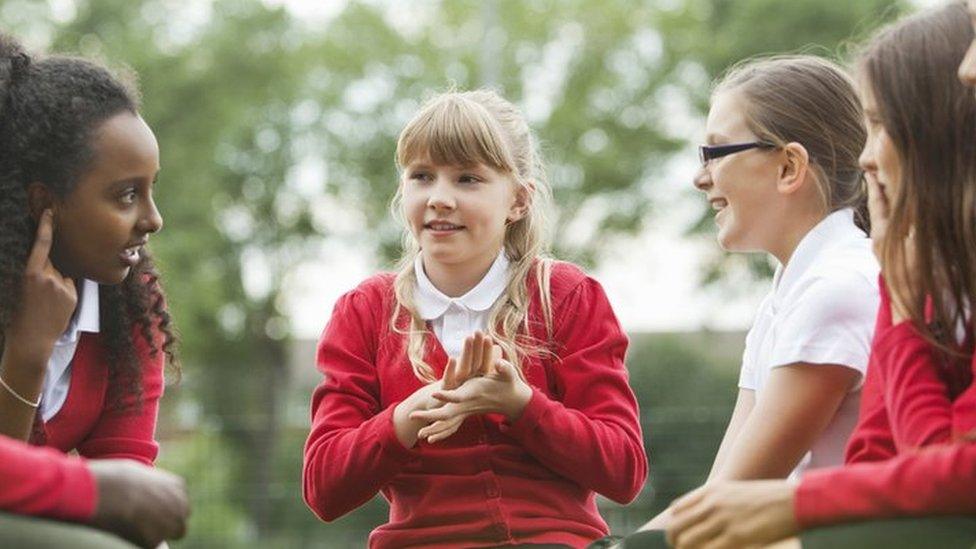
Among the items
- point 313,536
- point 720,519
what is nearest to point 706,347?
point 313,536

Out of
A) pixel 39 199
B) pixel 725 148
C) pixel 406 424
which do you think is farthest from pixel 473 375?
pixel 39 199

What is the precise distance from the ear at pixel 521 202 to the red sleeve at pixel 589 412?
267 mm

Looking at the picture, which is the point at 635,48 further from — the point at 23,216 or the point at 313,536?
the point at 23,216

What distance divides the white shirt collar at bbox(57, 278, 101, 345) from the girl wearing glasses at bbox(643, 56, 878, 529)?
60.5 inches

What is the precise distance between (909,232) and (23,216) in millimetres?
1987

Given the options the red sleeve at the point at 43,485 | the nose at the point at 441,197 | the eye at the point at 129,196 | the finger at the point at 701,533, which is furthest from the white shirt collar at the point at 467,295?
the red sleeve at the point at 43,485

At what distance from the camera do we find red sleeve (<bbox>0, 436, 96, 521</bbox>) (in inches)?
101

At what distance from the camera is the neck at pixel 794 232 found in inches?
154

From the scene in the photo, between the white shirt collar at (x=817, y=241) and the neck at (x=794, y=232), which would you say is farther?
the neck at (x=794, y=232)

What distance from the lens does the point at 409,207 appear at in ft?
13.6

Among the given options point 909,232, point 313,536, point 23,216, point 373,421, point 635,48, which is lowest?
point 313,536

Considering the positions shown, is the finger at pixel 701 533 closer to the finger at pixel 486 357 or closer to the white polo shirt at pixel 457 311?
the finger at pixel 486 357

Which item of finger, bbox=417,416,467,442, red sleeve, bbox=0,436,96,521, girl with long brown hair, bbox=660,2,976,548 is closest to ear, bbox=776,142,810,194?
girl with long brown hair, bbox=660,2,976,548

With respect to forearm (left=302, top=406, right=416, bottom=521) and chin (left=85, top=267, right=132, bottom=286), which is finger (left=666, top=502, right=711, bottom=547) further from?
chin (left=85, top=267, right=132, bottom=286)
